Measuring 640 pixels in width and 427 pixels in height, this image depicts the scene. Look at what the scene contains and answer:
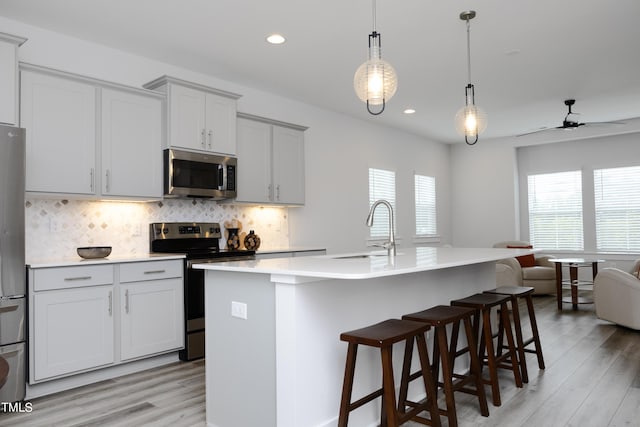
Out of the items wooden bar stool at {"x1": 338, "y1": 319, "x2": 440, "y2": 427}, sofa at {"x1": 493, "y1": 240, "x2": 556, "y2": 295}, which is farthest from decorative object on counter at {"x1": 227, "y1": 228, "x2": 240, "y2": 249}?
sofa at {"x1": 493, "y1": 240, "x2": 556, "y2": 295}

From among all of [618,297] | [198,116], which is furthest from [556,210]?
[198,116]

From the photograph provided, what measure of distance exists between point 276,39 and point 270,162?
5.09ft

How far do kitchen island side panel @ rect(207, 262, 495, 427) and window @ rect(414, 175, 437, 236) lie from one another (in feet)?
18.4

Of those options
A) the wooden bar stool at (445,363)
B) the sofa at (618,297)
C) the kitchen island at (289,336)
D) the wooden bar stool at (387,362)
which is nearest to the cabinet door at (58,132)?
the kitchen island at (289,336)

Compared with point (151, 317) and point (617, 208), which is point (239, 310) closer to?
point (151, 317)

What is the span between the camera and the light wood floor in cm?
278

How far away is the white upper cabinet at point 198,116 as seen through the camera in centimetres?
420

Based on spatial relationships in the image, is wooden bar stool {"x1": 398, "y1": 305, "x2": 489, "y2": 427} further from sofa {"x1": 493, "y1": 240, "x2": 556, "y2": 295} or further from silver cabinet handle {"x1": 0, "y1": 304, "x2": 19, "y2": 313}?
sofa {"x1": 493, "y1": 240, "x2": 556, "y2": 295}

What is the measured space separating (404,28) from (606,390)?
10.1 feet

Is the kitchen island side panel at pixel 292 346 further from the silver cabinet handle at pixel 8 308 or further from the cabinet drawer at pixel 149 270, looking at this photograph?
the silver cabinet handle at pixel 8 308

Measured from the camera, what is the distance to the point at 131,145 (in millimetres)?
3990

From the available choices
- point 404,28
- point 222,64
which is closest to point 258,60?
point 222,64

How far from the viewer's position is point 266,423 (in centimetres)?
239

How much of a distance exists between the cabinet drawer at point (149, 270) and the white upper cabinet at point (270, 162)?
45.6 inches
